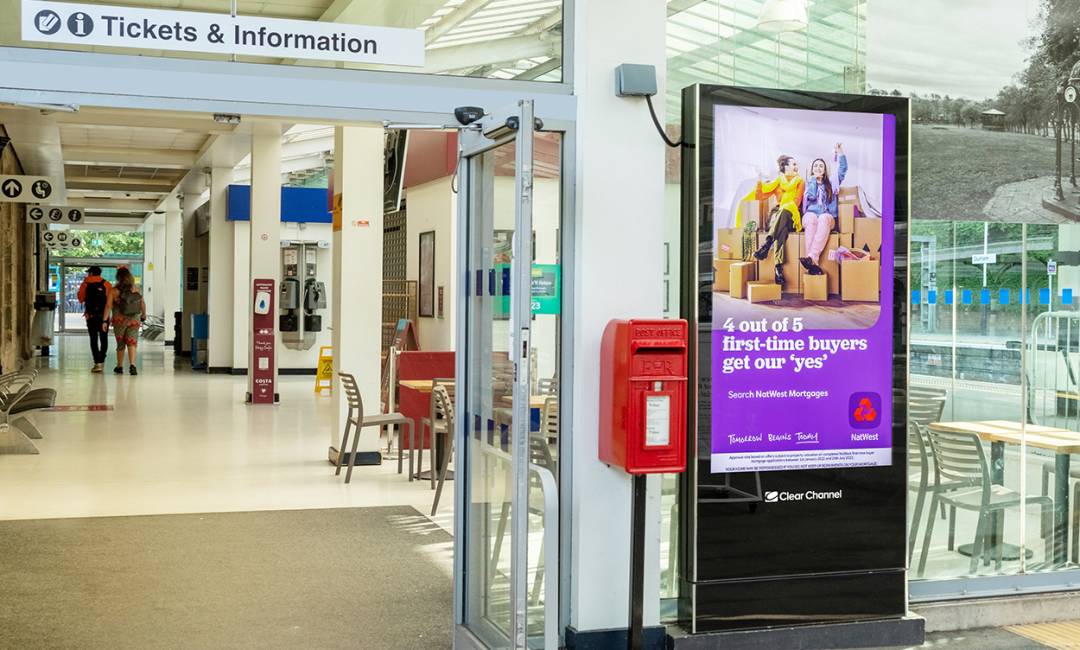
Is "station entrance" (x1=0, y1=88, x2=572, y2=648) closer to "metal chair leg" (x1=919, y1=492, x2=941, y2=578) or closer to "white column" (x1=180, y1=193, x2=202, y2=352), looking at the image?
"metal chair leg" (x1=919, y1=492, x2=941, y2=578)

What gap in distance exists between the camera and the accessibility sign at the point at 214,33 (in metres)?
3.88

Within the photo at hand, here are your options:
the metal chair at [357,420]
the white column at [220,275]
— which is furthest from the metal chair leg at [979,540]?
the white column at [220,275]

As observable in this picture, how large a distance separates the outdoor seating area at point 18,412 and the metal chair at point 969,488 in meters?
7.59

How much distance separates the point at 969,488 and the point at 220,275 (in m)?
15.5

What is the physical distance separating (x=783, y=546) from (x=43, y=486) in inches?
227

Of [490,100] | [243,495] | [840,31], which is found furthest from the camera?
[243,495]

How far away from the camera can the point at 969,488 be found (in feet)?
16.6

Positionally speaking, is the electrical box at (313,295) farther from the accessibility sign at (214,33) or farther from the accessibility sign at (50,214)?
the accessibility sign at (214,33)

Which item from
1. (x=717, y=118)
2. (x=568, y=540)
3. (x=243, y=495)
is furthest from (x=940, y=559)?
(x=243, y=495)

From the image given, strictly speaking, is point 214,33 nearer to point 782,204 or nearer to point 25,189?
point 782,204

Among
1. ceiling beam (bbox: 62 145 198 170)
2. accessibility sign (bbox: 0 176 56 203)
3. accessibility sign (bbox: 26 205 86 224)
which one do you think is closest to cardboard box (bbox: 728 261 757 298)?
accessibility sign (bbox: 0 176 56 203)

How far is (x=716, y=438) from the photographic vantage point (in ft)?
14.6

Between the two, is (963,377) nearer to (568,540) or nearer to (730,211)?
(730,211)

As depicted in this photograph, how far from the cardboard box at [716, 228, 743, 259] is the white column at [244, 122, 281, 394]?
36.3ft
